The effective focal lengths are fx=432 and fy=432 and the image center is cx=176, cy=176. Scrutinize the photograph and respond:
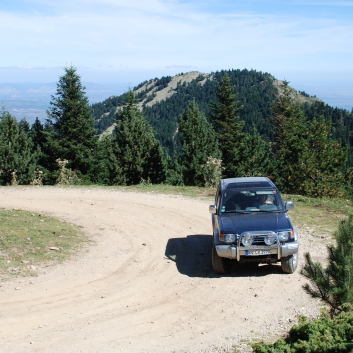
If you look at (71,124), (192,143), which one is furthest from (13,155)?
(192,143)

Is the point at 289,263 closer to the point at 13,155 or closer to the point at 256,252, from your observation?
the point at 256,252

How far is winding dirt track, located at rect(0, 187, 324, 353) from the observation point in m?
7.18

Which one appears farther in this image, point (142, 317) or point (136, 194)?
point (136, 194)

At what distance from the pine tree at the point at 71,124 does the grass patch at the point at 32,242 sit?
948 inches

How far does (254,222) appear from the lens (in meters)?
9.68

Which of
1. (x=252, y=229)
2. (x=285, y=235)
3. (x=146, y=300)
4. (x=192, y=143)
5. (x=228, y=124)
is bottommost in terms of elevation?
(x=146, y=300)

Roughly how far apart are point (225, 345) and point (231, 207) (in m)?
4.09

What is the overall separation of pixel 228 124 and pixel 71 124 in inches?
930

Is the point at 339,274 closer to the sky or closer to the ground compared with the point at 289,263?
closer to the sky

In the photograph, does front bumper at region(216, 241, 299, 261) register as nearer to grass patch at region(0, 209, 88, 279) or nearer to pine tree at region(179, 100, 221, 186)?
grass patch at region(0, 209, 88, 279)

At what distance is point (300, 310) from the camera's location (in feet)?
26.8

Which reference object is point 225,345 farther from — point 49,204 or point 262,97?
point 262,97

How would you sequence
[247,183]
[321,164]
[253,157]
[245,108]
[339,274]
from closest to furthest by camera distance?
[339,274], [247,183], [321,164], [253,157], [245,108]

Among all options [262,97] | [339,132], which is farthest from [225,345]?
[262,97]
